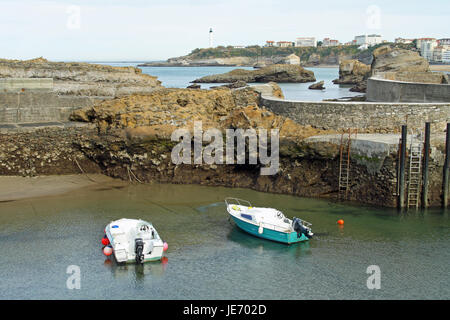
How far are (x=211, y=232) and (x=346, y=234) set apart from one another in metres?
4.87

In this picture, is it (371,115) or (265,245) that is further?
→ (371,115)

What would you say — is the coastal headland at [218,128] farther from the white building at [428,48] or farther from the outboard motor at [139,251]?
the white building at [428,48]

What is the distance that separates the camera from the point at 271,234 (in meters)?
18.3

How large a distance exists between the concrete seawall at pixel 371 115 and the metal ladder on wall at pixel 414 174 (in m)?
2.16

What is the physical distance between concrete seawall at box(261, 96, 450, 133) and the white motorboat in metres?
10.7

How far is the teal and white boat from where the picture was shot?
17906mm

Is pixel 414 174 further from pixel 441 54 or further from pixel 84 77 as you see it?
pixel 441 54

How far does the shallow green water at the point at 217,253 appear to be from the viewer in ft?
48.4

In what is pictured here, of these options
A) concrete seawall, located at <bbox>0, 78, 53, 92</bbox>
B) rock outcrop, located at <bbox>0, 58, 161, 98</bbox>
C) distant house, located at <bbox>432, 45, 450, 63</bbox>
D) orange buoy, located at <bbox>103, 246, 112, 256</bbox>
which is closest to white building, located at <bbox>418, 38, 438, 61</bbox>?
distant house, located at <bbox>432, 45, 450, 63</bbox>

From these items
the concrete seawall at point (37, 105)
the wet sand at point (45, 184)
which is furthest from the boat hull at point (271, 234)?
the concrete seawall at point (37, 105)

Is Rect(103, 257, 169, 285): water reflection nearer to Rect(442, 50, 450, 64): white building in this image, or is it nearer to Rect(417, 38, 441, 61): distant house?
Rect(442, 50, 450, 64): white building

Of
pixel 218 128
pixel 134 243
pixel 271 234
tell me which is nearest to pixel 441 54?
pixel 218 128

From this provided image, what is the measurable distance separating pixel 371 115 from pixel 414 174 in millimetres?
3634

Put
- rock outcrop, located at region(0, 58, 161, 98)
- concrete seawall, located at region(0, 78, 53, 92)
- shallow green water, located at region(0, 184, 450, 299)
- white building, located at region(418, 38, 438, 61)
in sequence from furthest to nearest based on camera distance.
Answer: white building, located at region(418, 38, 438, 61), rock outcrop, located at region(0, 58, 161, 98), concrete seawall, located at region(0, 78, 53, 92), shallow green water, located at region(0, 184, 450, 299)
